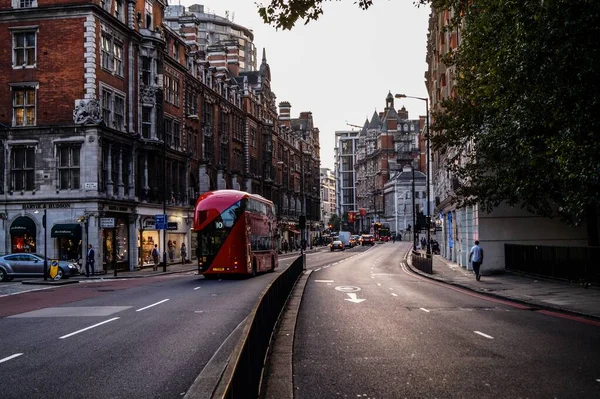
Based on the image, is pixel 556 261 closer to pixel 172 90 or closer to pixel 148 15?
Result: pixel 172 90

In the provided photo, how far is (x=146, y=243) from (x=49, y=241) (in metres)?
8.99

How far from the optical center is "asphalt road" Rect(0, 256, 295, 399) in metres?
8.49

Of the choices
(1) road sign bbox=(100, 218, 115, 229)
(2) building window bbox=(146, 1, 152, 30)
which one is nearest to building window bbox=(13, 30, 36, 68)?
(2) building window bbox=(146, 1, 152, 30)

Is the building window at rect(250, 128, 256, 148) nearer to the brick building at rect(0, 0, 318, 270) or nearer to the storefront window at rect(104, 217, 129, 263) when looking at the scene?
the brick building at rect(0, 0, 318, 270)

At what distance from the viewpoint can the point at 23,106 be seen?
133 ft

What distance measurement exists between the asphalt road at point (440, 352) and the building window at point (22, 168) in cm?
2852

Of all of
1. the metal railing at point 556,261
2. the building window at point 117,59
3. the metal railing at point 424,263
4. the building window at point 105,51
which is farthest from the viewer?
the building window at point 117,59

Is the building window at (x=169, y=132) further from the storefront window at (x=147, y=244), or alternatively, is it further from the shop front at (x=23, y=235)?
the shop front at (x=23, y=235)

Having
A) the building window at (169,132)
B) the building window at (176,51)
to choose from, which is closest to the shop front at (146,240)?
the building window at (169,132)

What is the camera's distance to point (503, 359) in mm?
9922

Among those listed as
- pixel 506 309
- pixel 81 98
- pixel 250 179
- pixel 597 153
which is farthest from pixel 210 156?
pixel 597 153

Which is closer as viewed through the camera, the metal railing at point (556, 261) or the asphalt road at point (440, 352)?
the asphalt road at point (440, 352)

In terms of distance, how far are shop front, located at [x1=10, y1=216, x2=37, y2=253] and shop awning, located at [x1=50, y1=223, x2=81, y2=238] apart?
178 centimetres

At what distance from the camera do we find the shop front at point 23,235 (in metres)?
39.6
